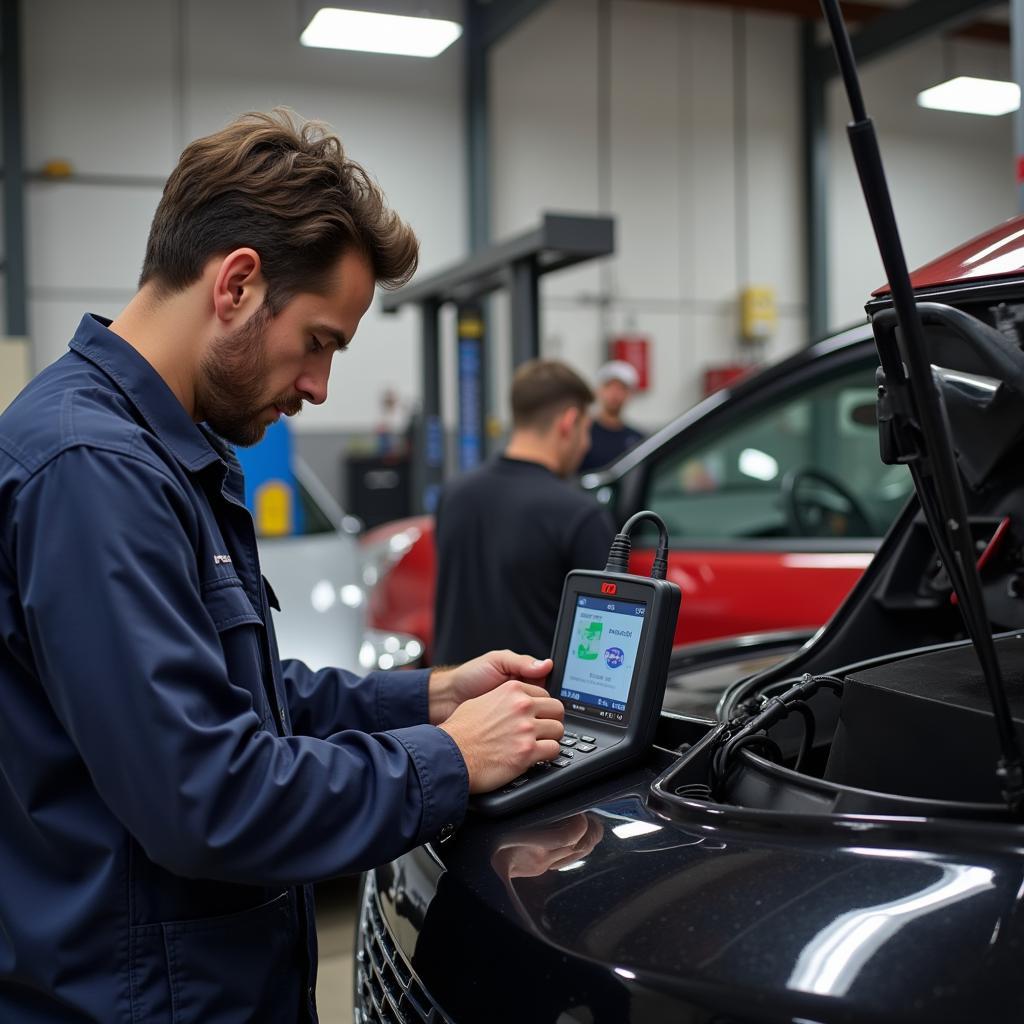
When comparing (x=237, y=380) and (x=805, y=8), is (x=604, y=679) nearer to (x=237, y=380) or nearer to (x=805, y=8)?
(x=237, y=380)

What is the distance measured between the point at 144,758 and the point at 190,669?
79 mm

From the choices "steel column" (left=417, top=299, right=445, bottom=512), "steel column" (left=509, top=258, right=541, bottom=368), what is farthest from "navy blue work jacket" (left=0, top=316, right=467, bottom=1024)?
"steel column" (left=417, top=299, right=445, bottom=512)

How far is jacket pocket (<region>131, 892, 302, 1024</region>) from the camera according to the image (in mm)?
1021

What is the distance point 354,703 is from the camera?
1.46 meters

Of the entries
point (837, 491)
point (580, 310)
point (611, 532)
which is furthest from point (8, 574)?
point (580, 310)

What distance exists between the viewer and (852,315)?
38.0 ft

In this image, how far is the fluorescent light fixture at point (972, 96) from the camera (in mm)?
9875

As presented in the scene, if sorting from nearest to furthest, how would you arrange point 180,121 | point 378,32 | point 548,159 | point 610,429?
point 610,429
point 378,32
point 180,121
point 548,159

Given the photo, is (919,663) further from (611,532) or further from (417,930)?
(611,532)

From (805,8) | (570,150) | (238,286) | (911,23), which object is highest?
(805,8)

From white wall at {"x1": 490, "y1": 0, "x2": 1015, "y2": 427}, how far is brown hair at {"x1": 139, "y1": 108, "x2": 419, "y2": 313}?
9346mm

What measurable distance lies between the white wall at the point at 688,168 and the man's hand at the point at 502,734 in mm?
9407

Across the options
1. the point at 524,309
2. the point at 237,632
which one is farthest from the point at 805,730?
the point at 524,309

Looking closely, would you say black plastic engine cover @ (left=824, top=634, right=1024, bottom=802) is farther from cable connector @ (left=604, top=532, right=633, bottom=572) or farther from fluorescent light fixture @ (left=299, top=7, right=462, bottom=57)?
fluorescent light fixture @ (left=299, top=7, right=462, bottom=57)
